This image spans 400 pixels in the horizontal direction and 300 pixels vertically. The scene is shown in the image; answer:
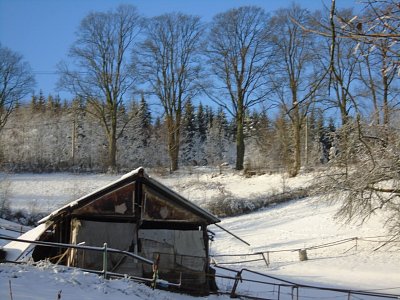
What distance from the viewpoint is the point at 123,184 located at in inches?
573

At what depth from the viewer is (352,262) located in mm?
20797

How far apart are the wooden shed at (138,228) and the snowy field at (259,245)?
1.65 meters

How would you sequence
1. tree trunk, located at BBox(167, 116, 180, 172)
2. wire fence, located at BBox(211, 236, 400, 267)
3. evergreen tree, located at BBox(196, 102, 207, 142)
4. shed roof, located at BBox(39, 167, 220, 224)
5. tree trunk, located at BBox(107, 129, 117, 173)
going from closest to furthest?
shed roof, located at BBox(39, 167, 220, 224) < wire fence, located at BBox(211, 236, 400, 267) < tree trunk, located at BBox(107, 129, 117, 173) < tree trunk, located at BBox(167, 116, 180, 172) < evergreen tree, located at BBox(196, 102, 207, 142)

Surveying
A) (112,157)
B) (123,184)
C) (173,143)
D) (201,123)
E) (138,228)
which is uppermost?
(201,123)

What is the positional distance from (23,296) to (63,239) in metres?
8.13

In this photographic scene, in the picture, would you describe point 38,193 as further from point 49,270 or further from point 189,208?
point 49,270

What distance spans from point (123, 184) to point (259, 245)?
11531 mm

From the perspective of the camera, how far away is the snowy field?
26.8 feet

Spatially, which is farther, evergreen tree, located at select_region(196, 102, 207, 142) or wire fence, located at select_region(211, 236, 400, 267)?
evergreen tree, located at select_region(196, 102, 207, 142)

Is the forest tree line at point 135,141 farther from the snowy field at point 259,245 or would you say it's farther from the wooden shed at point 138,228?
the wooden shed at point 138,228

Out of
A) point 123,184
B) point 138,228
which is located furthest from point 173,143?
point 138,228

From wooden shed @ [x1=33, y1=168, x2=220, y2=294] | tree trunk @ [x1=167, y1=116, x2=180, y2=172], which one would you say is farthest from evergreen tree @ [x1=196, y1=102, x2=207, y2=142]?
wooden shed @ [x1=33, y1=168, x2=220, y2=294]

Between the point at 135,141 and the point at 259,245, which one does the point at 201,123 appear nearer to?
the point at 135,141

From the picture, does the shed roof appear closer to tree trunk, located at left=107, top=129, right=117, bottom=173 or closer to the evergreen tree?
tree trunk, located at left=107, top=129, right=117, bottom=173
